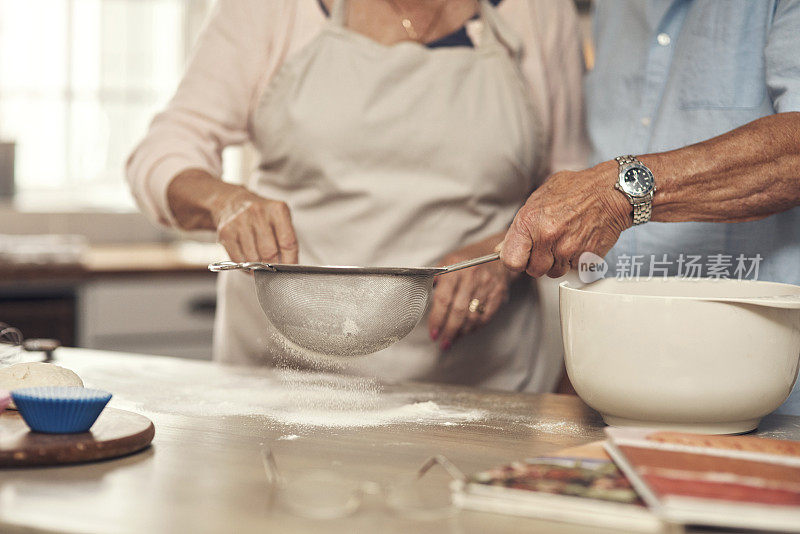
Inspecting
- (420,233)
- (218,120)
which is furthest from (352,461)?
(218,120)

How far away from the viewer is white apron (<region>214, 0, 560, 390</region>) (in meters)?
1.37

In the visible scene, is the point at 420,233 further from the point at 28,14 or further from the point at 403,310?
the point at 28,14

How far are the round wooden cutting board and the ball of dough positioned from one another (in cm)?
5

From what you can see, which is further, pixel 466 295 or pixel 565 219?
pixel 466 295

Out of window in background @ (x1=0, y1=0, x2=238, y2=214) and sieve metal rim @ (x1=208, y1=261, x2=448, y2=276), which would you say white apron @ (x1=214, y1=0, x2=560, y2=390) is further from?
window in background @ (x1=0, y1=0, x2=238, y2=214)

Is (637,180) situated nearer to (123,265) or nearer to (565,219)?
(565,219)

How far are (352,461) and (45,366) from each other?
36 centimetres

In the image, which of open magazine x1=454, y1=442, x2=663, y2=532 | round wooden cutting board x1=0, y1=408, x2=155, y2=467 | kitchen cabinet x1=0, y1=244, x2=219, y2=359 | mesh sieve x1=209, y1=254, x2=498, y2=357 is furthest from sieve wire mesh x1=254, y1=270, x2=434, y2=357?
kitchen cabinet x1=0, y1=244, x2=219, y2=359

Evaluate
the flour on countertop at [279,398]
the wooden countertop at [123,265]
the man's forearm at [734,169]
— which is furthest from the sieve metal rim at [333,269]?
the wooden countertop at [123,265]

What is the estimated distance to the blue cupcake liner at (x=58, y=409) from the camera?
0.74 metres

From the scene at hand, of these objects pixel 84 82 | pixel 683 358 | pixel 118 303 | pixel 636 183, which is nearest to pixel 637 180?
pixel 636 183

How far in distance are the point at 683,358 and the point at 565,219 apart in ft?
0.79

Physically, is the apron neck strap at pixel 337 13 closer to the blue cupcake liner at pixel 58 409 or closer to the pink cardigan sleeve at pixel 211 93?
the pink cardigan sleeve at pixel 211 93

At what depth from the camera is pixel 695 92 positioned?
3.95ft
